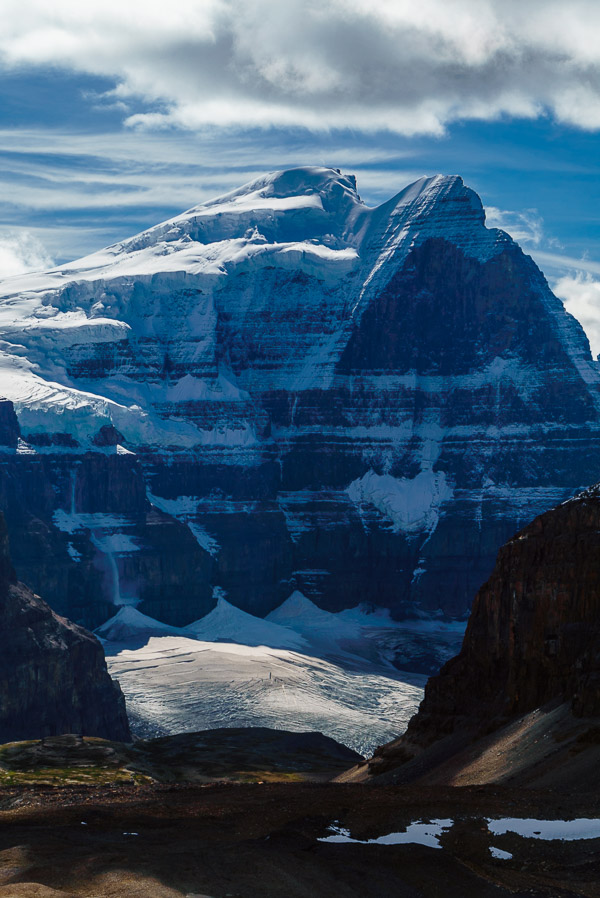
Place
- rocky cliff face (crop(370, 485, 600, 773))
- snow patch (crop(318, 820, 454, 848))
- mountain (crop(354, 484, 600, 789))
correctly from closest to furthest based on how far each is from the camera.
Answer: snow patch (crop(318, 820, 454, 848)) < mountain (crop(354, 484, 600, 789)) < rocky cliff face (crop(370, 485, 600, 773))

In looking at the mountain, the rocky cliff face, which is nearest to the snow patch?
the mountain

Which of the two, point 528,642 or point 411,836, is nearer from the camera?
point 411,836

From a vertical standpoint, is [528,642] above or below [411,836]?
above

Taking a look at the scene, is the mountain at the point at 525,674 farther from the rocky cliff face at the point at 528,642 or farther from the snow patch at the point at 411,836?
the snow patch at the point at 411,836

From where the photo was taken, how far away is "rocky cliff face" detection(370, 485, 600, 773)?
11050cm

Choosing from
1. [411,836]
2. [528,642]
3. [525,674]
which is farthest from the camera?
[528,642]

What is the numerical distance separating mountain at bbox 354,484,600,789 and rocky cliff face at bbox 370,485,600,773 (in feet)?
0.30

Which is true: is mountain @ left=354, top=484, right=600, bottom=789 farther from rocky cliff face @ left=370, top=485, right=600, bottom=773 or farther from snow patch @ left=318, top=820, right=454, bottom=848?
snow patch @ left=318, top=820, right=454, bottom=848

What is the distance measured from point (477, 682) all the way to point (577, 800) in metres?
47.5

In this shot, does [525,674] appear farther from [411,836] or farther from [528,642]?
[411,836]

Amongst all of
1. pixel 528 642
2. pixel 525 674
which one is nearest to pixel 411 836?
pixel 525 674

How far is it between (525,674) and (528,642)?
2683mm

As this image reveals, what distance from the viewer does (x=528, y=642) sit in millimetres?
116375

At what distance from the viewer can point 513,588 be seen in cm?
12119
